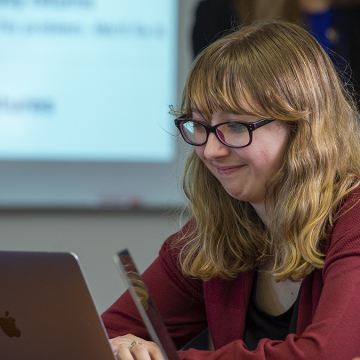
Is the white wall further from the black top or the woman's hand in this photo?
the woman's hand

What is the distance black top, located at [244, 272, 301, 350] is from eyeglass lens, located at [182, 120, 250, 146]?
1.16ft

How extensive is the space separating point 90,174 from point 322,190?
1694 millimetres

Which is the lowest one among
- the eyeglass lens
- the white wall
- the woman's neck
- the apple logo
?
the white wall

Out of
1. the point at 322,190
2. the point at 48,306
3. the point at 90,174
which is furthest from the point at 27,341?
the point at 90,174

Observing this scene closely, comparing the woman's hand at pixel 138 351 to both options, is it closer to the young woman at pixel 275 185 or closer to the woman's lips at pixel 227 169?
the young woman at pixel 275 185

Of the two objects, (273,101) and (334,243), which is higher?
(273,101)

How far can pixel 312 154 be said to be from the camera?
3.44ft

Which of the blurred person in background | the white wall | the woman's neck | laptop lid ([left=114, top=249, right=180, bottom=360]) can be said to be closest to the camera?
laptop lid ([left=114, top=249, right=180, bottom=360])

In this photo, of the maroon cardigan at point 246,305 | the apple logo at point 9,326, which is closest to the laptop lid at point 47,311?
the apple logo at point 9,326

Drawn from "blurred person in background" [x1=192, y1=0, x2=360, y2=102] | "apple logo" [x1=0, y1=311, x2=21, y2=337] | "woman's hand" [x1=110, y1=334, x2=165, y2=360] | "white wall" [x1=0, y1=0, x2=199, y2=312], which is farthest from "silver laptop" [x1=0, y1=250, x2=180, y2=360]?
"white wall" [x1=0, y1=0, x2=199, y2=312]

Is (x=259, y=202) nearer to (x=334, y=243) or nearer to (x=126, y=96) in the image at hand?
(x=334, y=243)

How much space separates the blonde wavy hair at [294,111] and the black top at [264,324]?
105 mm

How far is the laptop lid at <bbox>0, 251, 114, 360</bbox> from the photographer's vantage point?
777 mm

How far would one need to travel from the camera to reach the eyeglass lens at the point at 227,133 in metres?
1.04
